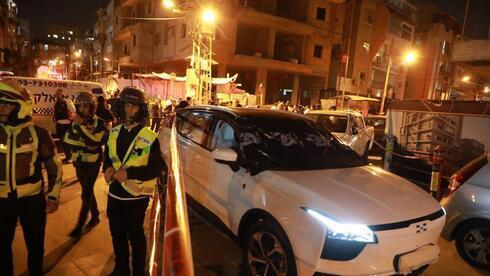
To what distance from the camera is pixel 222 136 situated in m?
4.25

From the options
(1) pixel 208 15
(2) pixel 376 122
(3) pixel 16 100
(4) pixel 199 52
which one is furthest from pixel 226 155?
(4) pixel 199 52

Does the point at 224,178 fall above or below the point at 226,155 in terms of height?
below

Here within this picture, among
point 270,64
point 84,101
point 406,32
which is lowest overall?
point 84,101

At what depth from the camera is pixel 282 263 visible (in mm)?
3039

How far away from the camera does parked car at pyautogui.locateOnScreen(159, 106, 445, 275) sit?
273cm

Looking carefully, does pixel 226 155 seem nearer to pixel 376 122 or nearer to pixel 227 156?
pixel 227 156

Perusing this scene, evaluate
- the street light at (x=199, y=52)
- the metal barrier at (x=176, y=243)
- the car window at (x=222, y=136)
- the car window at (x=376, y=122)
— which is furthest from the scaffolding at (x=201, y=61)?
the metal barrier at (x=176, y=243)

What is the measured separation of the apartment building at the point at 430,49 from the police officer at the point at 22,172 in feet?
150

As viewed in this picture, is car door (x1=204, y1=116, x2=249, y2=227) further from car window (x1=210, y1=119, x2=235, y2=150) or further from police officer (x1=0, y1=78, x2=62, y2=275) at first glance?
police officer (x1=0, y1=78, x2=62, y2=275)

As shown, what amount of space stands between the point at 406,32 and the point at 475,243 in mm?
38954

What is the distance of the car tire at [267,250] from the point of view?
2934mm

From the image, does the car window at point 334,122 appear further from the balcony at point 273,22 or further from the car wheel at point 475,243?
the balcony at point 273,22

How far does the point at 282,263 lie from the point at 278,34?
31.4 m

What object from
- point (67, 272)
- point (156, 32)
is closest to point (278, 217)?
point (67, 272)
